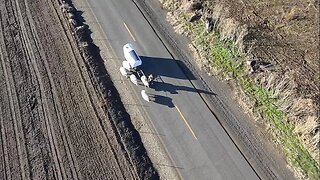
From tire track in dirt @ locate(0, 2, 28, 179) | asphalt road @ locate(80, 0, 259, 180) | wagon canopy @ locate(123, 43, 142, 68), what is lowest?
tire track in dirt @ locate(0, 2, 28, 179)

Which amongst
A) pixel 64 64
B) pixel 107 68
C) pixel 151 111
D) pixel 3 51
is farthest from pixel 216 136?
pixel 3 51

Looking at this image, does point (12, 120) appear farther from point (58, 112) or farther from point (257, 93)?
point (257, 93)

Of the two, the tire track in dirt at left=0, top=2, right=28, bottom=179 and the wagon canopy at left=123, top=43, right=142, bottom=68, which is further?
the wagon canopy at left=123, top=43, right=142, bottom=68

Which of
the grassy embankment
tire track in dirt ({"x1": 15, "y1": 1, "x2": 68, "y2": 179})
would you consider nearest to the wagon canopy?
the grassy embankment

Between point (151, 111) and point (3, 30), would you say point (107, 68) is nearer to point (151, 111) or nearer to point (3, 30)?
point (151, 111)

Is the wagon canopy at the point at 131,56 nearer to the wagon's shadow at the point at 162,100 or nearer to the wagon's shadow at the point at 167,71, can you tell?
the wagon's shadow at the point at 167,71

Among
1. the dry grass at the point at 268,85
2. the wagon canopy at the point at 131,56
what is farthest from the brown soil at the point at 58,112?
the dry grass at the point at 268,85

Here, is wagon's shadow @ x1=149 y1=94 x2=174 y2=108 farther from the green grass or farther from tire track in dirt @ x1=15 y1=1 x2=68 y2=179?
tire track in dirt @ x1=15 y1=1 x2=68 y2=179
